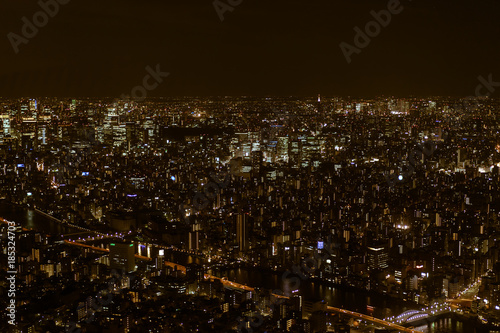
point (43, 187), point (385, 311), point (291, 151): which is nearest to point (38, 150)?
point (43, 187)

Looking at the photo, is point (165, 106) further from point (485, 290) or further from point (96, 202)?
point (485, 290)

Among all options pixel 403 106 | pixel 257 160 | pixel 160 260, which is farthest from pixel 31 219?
pixel 403 106

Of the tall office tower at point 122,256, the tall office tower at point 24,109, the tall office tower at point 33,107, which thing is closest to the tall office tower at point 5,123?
the tall office tower at point 24,109

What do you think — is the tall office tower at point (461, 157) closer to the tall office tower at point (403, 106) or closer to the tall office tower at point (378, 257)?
the tall office tower at point (403, 106)

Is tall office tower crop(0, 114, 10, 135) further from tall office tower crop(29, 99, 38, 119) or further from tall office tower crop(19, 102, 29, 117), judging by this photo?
tall office tower crop(29, 99, 38, 119)

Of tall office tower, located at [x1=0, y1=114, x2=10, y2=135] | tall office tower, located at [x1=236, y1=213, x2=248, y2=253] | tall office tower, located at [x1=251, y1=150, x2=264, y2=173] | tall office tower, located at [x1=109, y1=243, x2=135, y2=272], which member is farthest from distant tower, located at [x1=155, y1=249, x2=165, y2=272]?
tall office tower, located at [x1=0, y1=114, x2=10, y2=135]

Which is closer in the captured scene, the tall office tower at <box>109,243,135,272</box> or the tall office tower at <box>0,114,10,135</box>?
the tall office tower at <box>109,243,135,272</box>
